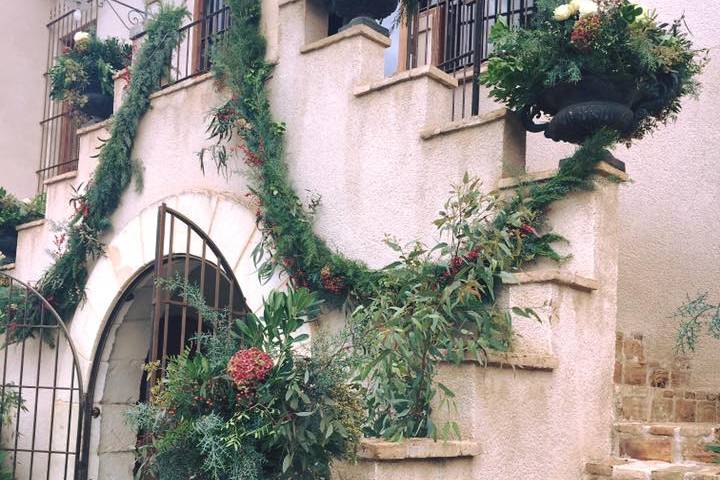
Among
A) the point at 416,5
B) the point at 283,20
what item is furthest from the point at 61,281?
the point at 416,5

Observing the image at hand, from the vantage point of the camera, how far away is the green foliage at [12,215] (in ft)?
26.2

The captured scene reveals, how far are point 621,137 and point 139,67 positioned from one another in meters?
3.67

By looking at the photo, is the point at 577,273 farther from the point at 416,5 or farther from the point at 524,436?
the point at 416,5

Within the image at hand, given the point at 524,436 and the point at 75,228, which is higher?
the point at 75,228

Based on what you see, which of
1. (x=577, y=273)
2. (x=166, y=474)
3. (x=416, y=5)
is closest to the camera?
(x=166, y=474)

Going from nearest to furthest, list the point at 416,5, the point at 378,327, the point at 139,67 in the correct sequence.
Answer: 1. the point at 378,327
2. the point at 416,5
3. the point at 139,67

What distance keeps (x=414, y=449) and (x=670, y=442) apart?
4.94ft

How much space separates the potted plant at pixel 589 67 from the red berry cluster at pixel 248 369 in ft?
6.11

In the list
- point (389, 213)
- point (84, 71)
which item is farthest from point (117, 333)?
point (389, 213)

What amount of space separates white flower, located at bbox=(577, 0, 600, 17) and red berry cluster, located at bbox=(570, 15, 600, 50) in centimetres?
2

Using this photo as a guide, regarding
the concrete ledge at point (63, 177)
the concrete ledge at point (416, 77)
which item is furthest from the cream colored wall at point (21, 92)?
the concrete ledge at point (416, 77)

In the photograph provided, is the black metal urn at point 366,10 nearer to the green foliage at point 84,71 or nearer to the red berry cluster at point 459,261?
the red berry cluster at point 459,261

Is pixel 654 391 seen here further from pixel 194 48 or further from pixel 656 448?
pixel 194 48

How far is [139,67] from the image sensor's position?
6.75 metres
